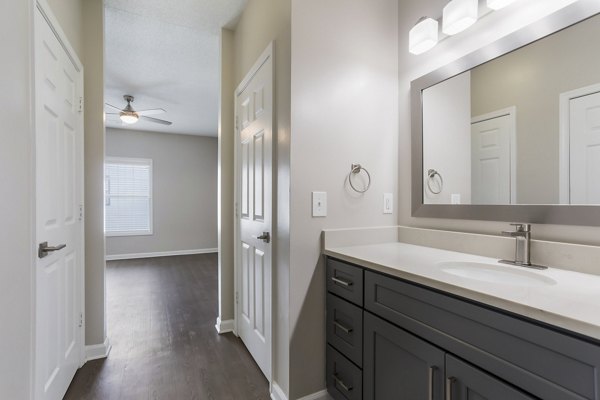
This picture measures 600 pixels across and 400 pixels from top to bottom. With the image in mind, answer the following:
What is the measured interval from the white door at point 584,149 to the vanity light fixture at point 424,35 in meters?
0.70

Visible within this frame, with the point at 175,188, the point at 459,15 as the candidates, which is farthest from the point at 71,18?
the point at 175,188

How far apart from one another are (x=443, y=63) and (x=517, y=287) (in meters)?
1.22

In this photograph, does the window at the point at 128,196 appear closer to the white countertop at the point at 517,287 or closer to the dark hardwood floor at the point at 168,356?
the dark hardwood floor at the point at 168,356

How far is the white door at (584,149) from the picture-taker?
3.37 ft

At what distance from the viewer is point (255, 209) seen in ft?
6.49

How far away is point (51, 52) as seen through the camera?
1425 millimetres

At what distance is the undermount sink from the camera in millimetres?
1040

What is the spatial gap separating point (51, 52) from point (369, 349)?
81.5 inches

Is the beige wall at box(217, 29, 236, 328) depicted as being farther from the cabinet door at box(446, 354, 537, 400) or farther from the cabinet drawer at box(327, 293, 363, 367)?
the cabinet door at box(446, 354, 537, 400)

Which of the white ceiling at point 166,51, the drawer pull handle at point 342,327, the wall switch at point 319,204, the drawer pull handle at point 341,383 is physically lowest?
the drawer pull handle at point 341,383

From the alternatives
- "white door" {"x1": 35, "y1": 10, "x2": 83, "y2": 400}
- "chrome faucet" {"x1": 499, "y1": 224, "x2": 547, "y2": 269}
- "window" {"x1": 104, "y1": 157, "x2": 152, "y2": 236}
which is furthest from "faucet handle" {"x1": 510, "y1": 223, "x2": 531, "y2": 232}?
"window" {"x1": 104, "y1": 157, "x2": 152, "y2": 236}

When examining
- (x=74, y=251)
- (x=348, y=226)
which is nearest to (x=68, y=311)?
(x=74, y=251)

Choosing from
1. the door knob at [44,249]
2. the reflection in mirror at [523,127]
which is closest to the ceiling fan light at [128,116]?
the door knob at [44,249]

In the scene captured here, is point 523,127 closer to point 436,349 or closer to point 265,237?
point 436,349
